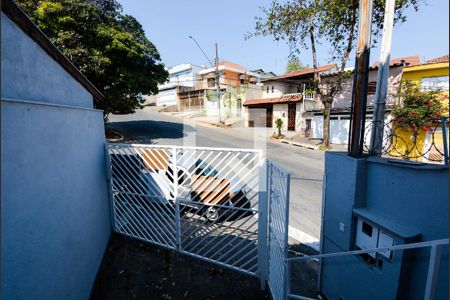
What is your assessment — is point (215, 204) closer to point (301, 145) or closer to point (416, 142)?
point (416, 142)

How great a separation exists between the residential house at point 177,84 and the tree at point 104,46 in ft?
68.1

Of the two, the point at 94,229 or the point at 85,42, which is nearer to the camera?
the point at 94,229

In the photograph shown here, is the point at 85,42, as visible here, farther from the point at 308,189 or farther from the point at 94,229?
the point at 308,189

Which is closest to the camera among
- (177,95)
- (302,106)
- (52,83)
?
(52,83)

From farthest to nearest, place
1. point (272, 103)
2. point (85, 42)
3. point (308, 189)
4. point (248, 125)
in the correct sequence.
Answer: point (248, 125)
point (272, 103)
point (85, 42)
point (308, 189)

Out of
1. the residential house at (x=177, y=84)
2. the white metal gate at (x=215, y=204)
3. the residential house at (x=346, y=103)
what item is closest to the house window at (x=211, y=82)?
the residential house at (x=177, y=84)

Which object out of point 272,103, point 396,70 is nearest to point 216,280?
point 396,70

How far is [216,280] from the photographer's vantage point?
4.00m

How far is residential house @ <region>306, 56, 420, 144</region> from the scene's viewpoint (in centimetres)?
1474

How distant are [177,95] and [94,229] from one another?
34.6 metres

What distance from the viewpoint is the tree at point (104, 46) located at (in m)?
10.8

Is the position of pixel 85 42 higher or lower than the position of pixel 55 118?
higher

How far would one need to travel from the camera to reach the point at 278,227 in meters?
3.06

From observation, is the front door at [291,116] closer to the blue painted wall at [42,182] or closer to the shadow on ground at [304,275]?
the shadow on ground at [304,275]
